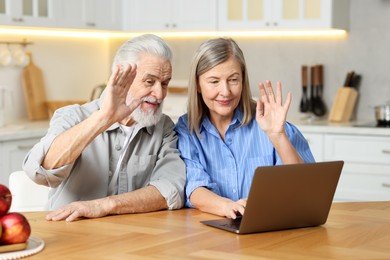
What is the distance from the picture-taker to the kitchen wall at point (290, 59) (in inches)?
218

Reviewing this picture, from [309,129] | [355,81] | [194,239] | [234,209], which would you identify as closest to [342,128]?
[309,129]

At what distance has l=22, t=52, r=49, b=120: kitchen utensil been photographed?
5.70 m

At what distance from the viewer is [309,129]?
202 inches

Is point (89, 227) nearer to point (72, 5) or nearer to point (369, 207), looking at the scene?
point (369, 207)

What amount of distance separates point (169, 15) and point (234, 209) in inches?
136

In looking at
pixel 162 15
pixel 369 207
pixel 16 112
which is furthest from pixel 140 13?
pixel 369 207

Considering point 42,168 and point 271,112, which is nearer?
point 42,168

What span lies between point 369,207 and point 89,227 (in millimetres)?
1054

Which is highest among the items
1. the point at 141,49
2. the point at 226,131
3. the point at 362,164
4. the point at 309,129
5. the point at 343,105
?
the point at 141,49

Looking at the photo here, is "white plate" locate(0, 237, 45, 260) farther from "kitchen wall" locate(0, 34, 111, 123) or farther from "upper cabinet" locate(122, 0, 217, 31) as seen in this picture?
"upper cabinet" locate(122, 0, 217, 31)

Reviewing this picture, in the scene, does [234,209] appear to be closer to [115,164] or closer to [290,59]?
[115,164]

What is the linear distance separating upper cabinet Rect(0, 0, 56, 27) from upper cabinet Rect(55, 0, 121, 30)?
0.08 metres

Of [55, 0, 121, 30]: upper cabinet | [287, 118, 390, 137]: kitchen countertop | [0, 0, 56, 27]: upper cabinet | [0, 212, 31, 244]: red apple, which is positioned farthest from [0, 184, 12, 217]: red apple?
[55, 0, 121, 30]: upper cabinet

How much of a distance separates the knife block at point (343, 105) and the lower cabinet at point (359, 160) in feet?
1.29
